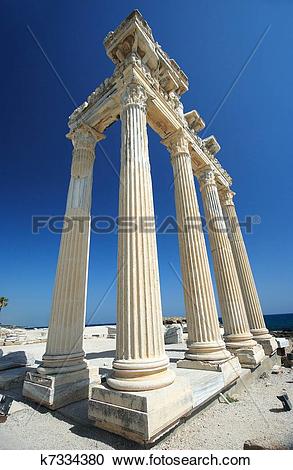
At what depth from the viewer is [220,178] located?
19.4 m

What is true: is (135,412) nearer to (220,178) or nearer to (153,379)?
(153,379)

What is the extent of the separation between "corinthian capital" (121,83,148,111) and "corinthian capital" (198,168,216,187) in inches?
329

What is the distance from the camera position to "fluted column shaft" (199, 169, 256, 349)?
13.2m

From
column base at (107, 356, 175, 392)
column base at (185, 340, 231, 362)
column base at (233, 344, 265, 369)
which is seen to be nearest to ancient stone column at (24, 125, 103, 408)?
column base at (107, 356, 175, 392)

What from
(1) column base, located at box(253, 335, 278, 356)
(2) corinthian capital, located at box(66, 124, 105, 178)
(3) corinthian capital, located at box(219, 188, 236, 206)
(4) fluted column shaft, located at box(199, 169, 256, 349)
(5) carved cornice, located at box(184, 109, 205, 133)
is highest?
(5) carved cornice, located at box(184, 109, 205, 133)

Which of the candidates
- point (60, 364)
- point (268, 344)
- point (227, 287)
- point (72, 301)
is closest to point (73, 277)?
point (72, 301)

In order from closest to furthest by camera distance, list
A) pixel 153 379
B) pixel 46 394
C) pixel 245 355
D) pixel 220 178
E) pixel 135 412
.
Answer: pixel 135 412 → pixel 153 379 → pixel 46 394 → pixel 245 355 → pixel 220 178

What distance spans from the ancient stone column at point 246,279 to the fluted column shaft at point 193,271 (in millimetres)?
7748

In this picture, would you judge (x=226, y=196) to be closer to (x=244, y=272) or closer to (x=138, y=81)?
(x=244, y=272)

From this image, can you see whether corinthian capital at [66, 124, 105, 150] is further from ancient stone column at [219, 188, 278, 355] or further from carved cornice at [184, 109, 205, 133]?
ancient stone column at [219, 188, 278, 355]

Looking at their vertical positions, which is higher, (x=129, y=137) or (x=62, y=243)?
(x=129, y=137)
